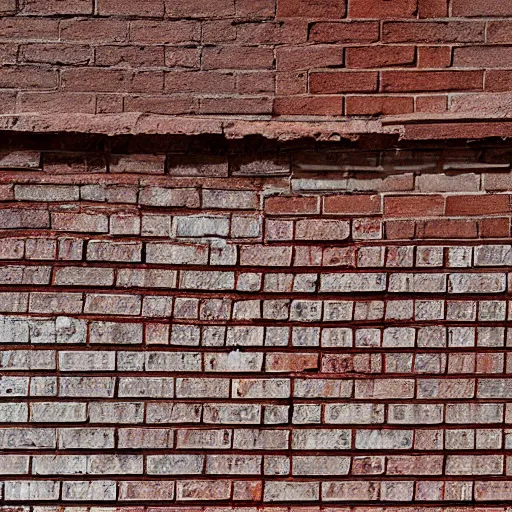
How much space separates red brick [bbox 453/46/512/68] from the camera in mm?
2678

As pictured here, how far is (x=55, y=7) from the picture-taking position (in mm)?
2688

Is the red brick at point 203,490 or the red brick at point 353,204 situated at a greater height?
the red brick at point 353,204

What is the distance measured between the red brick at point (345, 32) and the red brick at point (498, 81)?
446mm

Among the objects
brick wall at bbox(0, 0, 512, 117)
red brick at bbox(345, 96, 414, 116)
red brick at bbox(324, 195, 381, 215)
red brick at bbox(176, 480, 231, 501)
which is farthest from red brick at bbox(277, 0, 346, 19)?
red brick at bbox(176, 480, 231, 501)

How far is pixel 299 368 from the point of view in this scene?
8.88 ft

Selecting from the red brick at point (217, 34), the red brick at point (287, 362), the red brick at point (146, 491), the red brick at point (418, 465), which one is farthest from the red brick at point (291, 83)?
the red brick at point (146, 491)

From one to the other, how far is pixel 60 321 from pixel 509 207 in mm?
1753

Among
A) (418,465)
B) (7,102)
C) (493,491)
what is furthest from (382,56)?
(493,491)

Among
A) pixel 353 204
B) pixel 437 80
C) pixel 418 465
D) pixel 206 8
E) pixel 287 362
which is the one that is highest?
pixel 206 8

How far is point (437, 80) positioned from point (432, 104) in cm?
9

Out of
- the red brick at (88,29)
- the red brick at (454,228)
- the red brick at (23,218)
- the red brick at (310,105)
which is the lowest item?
the red brick at (23,218)

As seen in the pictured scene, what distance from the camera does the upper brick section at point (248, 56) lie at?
2.68 m

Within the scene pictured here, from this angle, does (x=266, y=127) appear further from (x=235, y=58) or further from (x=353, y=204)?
(x=353, y=204)

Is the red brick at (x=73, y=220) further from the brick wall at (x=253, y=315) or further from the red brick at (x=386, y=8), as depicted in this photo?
the red brick at (x=386, y=8)
